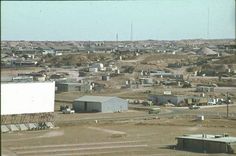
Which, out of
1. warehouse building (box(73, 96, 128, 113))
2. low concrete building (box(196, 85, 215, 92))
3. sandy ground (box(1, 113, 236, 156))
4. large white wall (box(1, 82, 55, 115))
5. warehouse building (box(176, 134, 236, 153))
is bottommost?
sandy ground (box(1, 113, 236, 156))

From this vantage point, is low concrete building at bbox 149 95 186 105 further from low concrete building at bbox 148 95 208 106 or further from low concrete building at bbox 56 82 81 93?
low concrete building at bbox 56 82 81 93

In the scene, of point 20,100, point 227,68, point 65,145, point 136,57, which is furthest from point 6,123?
point 136,57

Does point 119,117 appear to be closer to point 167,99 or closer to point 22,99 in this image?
point 167,99

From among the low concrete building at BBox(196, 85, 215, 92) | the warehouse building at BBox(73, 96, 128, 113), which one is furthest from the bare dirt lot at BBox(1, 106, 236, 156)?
the low concrete building at BBox(196, 85, 215, 92)

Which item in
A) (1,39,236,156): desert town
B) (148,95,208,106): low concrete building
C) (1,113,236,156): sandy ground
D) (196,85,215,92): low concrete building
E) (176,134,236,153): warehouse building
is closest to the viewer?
(1,39,236,156): desert town

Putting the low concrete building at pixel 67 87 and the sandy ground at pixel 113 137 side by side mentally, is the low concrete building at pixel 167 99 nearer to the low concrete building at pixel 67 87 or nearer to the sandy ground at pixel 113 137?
the sandy ground at pixel 113 137

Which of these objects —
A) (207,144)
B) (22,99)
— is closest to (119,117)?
(207,144)

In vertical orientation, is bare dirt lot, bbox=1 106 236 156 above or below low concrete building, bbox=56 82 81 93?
below
